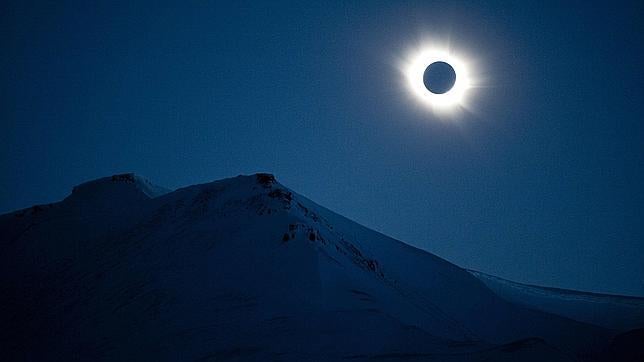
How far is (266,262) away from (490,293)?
80.1 feet

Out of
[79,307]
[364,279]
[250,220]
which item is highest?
[250,220]

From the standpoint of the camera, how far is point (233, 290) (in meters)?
15.5

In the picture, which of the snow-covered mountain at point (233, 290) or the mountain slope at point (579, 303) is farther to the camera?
the mountain slope at point (579, 303)

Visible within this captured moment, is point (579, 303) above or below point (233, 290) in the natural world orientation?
above

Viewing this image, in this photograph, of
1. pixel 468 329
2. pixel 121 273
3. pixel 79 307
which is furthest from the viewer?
pixel 468 329

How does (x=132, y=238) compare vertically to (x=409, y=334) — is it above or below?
above

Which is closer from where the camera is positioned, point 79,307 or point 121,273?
point 79,307

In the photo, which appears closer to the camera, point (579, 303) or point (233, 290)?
point (233, 290)

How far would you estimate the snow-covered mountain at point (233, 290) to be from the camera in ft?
Answer: 35.6

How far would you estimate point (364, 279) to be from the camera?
17.8m

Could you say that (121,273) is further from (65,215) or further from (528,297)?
Answer: (528,297)

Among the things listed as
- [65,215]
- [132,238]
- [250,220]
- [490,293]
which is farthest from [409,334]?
[65,215]

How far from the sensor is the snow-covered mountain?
35.6 feet

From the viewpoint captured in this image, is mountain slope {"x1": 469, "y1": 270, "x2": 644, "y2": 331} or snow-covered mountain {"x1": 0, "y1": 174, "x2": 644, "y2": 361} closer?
snow-covered mountain {"x1": 0, "y1": 174, "x2": 644, "y2": 361}
